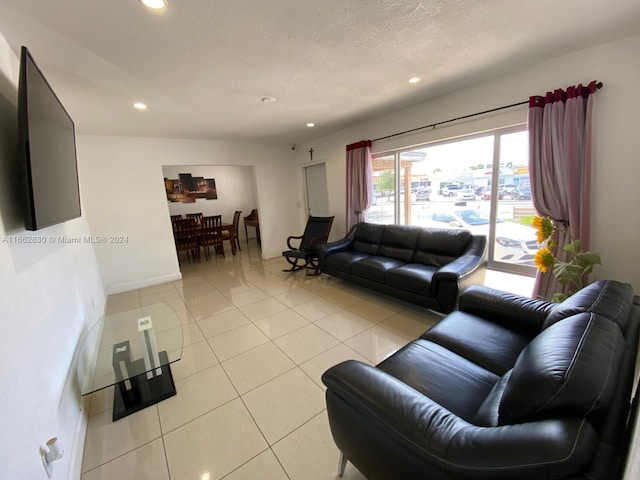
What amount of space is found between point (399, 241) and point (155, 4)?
10.3 feet

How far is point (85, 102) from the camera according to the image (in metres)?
2.43

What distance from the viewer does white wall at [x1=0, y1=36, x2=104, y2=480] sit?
2.93 ft

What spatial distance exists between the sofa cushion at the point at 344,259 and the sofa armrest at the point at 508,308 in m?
1.62

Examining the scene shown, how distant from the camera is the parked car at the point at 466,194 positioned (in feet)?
10.0

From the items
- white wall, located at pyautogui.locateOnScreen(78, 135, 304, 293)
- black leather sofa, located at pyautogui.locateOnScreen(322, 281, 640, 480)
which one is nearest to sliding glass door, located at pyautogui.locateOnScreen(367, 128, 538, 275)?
black leather sofa, located at pyautogui.locateOnScreen(322, 281, 640, 480)

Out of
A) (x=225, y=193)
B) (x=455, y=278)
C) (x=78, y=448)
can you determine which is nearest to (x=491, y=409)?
(x=455, y=278)

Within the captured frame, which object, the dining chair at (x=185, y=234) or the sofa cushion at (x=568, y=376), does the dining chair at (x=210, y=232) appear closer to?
the dining chair at (x=185, y=234)

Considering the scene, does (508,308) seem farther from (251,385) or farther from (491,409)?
(251,385)

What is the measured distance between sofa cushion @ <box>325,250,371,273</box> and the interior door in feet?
5.46

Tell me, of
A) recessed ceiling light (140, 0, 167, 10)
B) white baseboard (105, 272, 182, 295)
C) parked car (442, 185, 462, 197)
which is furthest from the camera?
white baseboard (105, 272, 182, 295)

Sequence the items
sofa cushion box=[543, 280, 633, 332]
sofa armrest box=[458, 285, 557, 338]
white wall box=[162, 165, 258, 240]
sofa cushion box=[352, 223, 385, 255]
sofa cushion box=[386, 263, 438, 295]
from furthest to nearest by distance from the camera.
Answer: white wall box=[162, 165, 258, 240], sofa cushion box=[352, 223, 385, 255], sofa cushion box=[386, 263, 438, 295], sofa armrest box=[458, 285, 557, 338], sofa cushion box=[543, 280, 633, 332]

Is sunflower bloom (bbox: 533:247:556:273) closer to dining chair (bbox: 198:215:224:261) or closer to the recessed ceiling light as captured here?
the recessed ceiling light

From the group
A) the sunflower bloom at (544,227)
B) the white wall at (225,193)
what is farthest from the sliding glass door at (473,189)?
the white wall at (225,193)

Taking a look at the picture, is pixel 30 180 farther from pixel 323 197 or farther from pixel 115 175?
pixel 323 197
